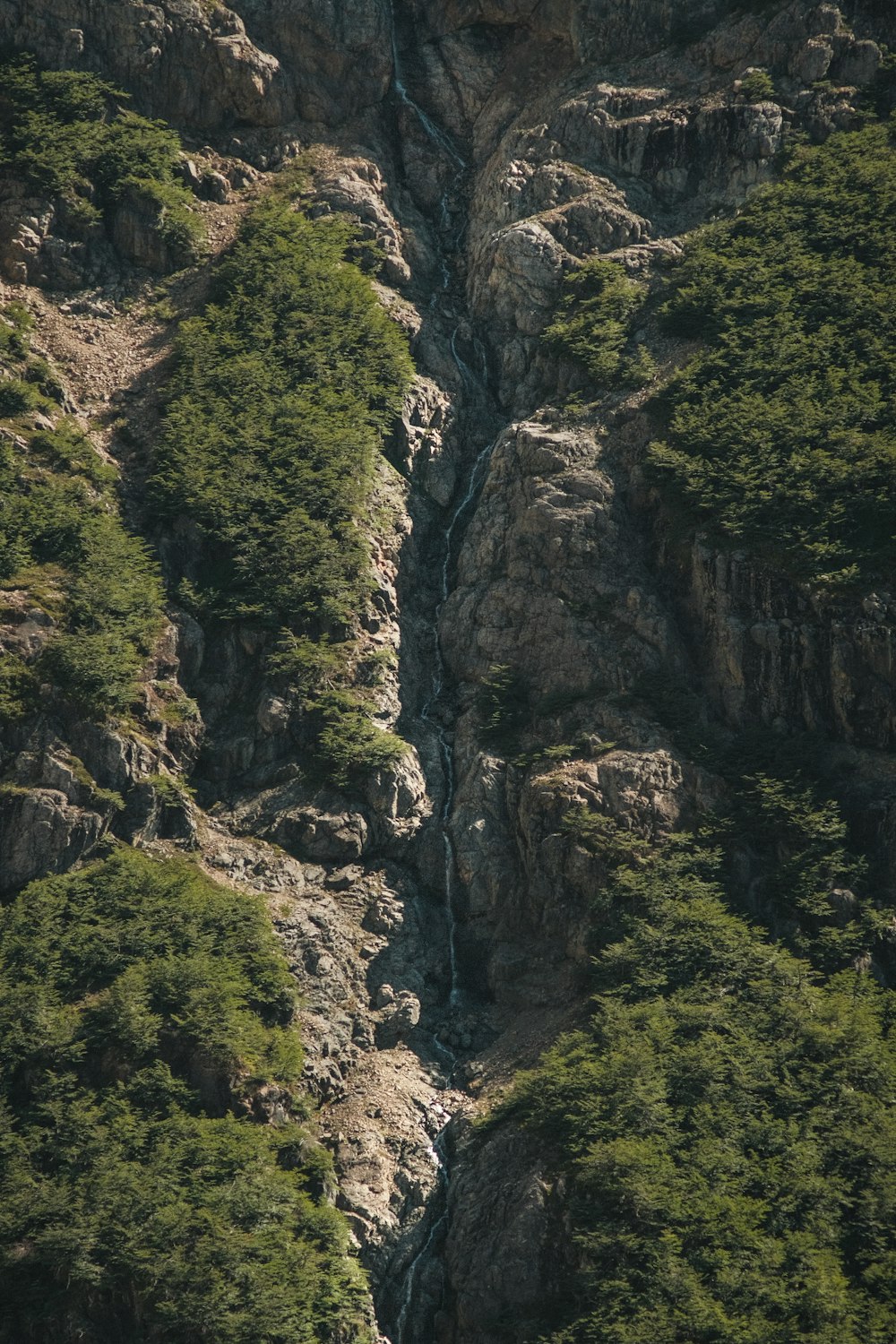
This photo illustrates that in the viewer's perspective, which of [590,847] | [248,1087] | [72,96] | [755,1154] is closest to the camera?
[755,1154]

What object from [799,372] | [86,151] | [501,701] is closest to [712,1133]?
[501,701]

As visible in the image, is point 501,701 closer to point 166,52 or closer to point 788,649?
point 788,649

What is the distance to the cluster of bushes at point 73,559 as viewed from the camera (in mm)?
40906

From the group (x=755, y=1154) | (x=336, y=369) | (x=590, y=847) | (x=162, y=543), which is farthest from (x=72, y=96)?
(x=755, y=1154)

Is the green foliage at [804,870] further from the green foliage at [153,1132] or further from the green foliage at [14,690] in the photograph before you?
the green foliage at [14,690]

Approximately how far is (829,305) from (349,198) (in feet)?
58.8

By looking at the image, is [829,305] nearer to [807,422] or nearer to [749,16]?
[807,422]

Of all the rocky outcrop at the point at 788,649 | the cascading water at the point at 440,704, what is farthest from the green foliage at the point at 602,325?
the rocky outcrop at the point at 788,649

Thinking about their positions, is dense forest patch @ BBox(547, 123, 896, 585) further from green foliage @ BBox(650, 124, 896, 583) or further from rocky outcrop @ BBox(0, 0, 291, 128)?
rocky outcrop @ BBox(0, 0, 291, 128)

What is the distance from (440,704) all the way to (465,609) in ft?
10.1

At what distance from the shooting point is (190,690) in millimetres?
43938

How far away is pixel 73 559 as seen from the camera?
142 feet

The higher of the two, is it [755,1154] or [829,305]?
[829,305]

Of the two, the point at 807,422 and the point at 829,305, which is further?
the point at 829,305
